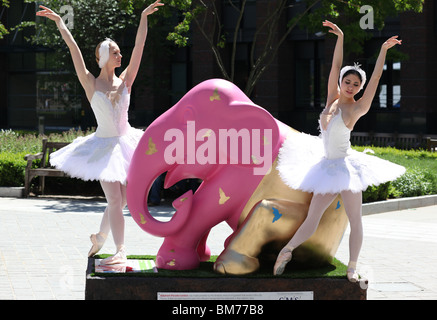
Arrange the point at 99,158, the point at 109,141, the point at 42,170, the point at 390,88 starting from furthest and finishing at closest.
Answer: the point at 390,88
the point at 42,170
the point at 109,141
the point at 99,158

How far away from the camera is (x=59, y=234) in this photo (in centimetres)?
982

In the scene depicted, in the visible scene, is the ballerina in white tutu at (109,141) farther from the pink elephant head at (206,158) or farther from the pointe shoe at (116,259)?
the pink elephant head at (206,158)

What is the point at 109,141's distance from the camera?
609cm

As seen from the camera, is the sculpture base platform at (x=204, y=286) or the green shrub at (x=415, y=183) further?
the green shrub at (x=415, y=183)

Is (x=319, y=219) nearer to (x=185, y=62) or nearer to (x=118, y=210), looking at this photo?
(x=118, y=210)

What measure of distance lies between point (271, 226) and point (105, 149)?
151 centimetres

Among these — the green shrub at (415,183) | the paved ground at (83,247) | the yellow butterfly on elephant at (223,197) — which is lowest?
the paved ground at (83,247)

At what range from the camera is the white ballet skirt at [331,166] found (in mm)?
5469

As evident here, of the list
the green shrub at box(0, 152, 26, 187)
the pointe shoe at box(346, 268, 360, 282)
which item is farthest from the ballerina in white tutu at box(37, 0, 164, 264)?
the green shrub at box(0, 152, 26, 187)

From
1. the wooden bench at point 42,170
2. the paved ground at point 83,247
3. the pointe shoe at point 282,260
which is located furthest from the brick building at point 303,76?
the pointe shoe at point 282,260

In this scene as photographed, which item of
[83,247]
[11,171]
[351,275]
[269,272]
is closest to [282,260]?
[269,272]

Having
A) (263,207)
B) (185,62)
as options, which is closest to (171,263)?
(263,207)

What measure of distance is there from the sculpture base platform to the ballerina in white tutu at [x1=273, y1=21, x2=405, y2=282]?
111 mm

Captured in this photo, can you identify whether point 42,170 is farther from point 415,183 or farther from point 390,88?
point 390,88
